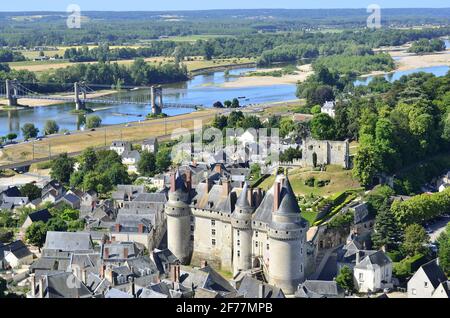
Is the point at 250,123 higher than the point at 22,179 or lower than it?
higher

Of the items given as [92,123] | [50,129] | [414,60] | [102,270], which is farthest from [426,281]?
[414,60]

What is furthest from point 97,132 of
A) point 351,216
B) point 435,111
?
point 351,216

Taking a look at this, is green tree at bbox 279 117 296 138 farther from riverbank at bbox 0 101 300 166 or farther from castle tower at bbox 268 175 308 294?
castle tower at bbox 268 175 308 294

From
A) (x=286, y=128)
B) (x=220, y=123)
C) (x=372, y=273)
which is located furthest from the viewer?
(x=220, y=123)

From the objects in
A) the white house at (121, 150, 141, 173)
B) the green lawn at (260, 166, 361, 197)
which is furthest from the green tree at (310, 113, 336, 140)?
the white house at (121, 150, 141, 173)

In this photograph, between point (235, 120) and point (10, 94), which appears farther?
point (10, 94)

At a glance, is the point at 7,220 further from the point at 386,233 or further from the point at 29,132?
the point at 29,132
